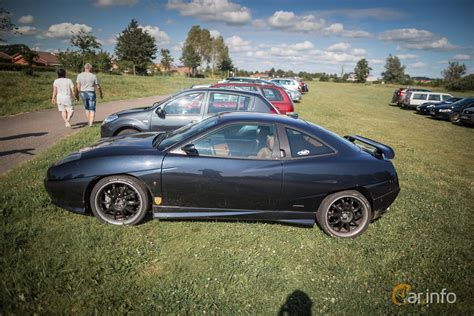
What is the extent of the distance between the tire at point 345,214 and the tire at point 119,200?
2.29 meters

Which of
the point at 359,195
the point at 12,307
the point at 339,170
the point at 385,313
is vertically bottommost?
the point at 385,313

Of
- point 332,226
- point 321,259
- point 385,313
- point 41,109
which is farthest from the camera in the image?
point 41,109

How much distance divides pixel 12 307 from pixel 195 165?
2.09m

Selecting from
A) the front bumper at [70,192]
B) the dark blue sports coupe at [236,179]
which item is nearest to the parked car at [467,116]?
the dark blue sports coupe at [236,179]

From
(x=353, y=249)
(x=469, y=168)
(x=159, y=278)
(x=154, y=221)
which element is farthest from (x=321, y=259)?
(x=469, y=168)

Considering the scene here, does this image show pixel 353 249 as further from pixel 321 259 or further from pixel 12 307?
pixel 12 307

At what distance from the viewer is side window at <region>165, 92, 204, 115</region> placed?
647 cm

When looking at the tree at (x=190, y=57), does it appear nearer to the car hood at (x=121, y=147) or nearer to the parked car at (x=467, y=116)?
the parked car at (x=467, y=116)

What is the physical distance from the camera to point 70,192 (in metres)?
3.42

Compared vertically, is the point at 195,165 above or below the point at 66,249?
above

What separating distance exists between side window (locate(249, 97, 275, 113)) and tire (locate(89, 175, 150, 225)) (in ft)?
12.8

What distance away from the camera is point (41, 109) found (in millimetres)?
12055

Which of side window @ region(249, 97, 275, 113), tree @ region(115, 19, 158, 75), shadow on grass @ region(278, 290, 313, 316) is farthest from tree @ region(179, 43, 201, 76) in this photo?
shadow on grass @ region(278, 290, 313, 316)

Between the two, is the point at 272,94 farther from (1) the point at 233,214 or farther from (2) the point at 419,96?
(2) the point at 419,96
